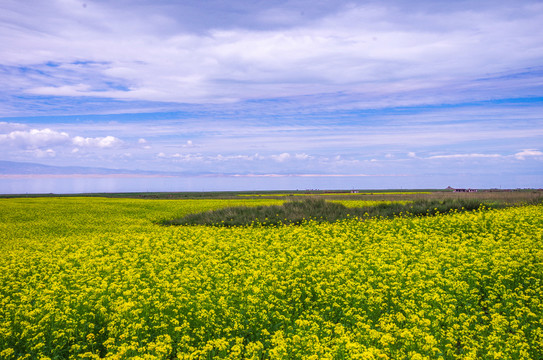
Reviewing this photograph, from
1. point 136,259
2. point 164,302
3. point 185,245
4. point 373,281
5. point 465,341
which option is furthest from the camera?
point 185,245

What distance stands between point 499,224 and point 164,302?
54.4 ft

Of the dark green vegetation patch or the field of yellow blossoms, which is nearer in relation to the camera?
the field of yellow blossoms

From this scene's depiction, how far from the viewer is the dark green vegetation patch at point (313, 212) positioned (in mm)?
27609

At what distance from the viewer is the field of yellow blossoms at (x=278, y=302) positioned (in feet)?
21.8

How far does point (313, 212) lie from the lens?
29188mm

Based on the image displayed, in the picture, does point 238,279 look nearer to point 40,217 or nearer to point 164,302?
point 164,302

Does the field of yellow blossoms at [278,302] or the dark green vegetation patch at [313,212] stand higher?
the dark green vegetation patch at [313,212]

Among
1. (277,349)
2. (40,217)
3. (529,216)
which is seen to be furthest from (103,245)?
(529,216)

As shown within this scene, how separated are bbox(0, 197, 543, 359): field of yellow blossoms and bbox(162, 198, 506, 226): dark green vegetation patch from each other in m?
10.9

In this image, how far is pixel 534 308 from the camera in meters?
8.73

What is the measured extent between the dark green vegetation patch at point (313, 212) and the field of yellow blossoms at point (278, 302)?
430 inches

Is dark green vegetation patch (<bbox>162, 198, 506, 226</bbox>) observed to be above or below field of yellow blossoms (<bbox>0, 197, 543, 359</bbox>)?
above

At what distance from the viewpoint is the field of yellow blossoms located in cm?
666

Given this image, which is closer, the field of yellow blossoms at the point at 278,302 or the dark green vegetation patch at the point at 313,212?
the field of yellow blossoms at the point at 278,302
